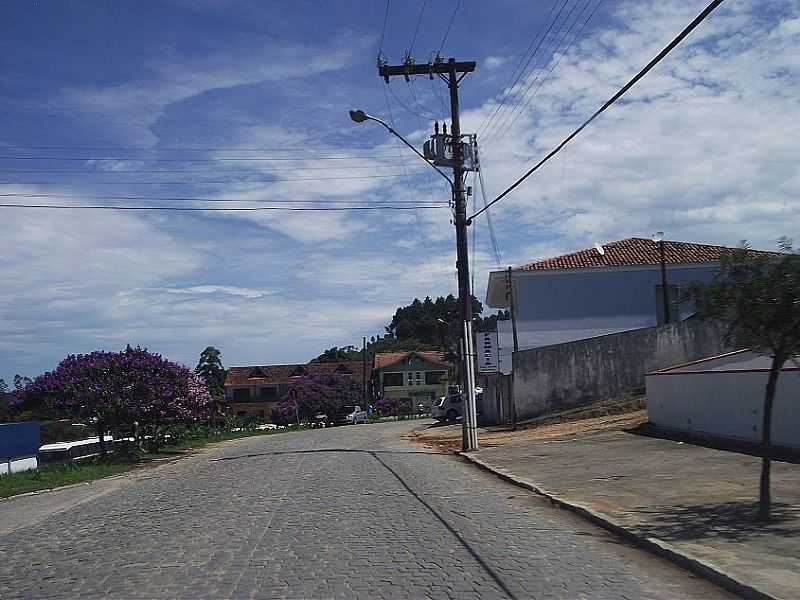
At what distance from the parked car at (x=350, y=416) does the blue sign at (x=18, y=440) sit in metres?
39.1

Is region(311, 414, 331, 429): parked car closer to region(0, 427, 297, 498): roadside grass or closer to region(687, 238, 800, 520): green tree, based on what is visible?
region(0, 427, 297, 498): roadside grass

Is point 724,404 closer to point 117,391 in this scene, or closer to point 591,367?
point 591,367

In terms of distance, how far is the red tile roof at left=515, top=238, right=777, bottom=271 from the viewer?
4675cm

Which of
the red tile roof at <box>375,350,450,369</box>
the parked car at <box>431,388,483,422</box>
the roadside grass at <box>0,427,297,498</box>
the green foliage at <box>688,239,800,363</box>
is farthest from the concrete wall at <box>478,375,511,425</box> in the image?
the red tile roof at <box>375,350,450,369</box>

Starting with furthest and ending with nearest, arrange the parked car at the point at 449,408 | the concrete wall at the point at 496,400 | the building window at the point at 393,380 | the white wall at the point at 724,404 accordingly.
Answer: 1. the building window at the point at 393,380
2. the parked car at the point at 449,408
3. the concrete wall at the point at 496,400
4. the white wall at the point at 724,404

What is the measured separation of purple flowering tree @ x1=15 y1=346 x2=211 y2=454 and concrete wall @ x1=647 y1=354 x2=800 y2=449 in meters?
15.9

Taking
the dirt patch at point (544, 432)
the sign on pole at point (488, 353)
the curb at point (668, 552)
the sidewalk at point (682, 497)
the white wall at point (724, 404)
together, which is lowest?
the curb at point (668, 552)

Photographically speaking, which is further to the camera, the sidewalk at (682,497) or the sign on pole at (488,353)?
the sign on pole at (488,353)

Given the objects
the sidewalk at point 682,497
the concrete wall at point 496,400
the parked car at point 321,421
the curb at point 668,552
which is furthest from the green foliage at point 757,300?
the parked car at point 321,421

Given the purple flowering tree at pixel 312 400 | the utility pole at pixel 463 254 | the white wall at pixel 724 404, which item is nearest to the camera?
the white wall at pixel 724 404

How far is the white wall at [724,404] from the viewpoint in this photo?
54.6ft

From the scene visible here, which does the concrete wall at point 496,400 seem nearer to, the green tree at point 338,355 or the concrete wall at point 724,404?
the concrete wall at point 724,404

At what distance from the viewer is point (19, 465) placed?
89.9 feet

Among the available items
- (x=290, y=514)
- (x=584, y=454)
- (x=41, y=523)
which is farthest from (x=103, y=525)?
(x=584, y=454)
